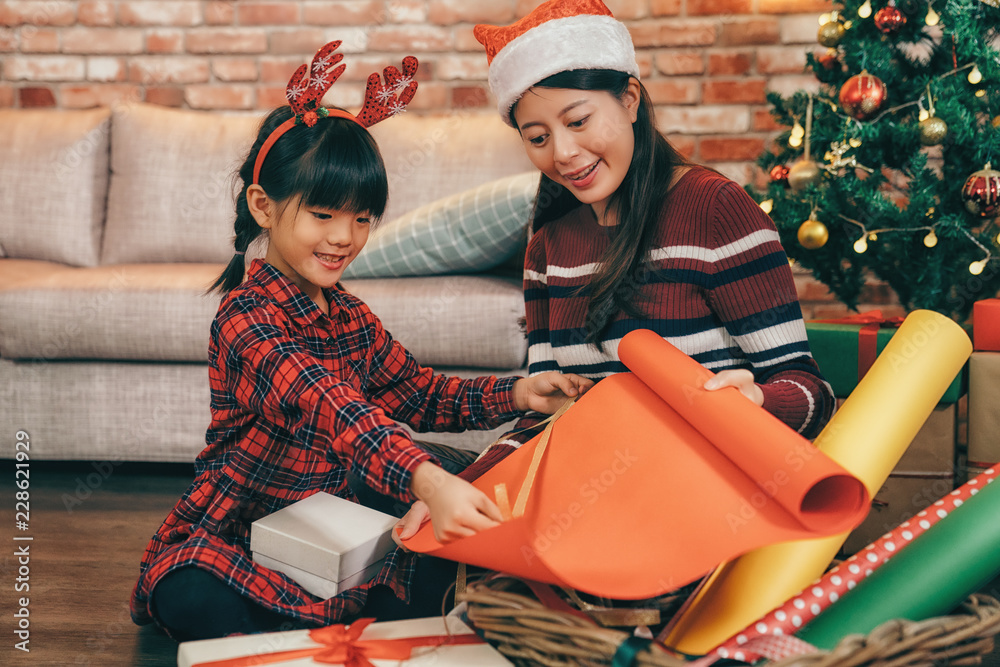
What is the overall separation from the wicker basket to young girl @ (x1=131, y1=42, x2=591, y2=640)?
19 centimetres

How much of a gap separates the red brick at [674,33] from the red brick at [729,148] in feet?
0.93

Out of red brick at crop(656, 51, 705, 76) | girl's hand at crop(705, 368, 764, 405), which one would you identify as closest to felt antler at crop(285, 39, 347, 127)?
girl's hand at crop(705, 368, 764, 405)

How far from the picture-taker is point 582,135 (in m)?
0.88

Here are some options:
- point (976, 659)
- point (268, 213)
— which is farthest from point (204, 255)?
point (976, 659)

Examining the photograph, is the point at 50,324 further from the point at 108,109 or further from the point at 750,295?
the point at 750,295

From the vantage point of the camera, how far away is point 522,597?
0.62m

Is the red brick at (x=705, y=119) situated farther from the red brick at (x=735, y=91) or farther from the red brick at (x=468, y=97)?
the red brick at (x=468, y=97)

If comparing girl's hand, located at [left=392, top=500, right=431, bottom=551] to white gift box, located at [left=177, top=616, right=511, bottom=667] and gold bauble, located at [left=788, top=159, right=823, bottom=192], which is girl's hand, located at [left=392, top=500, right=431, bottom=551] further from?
gold bauble, located at [left=788, top=159, right=823, bottom=192]

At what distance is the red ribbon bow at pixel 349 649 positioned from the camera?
681 millimetres

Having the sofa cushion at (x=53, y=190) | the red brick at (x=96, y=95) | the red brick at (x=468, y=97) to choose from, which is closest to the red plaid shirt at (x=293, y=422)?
the sofa cushion at (x=53, y=190)

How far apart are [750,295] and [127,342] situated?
1.31m

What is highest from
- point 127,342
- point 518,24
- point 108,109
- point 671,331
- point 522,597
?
point 518,24

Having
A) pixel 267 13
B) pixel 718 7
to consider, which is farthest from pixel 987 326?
pixel 267 13

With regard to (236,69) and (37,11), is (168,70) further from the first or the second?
(37,11)
